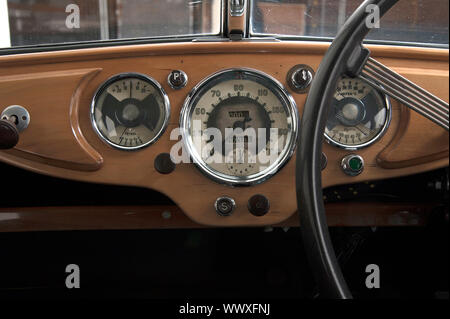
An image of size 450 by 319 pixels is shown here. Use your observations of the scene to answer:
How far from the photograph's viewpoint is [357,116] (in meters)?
1.56

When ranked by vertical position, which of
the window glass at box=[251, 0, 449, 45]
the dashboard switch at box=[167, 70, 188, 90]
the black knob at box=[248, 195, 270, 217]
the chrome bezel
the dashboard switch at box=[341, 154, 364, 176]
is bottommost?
the black knob at box=[248, 195, 270, 217]

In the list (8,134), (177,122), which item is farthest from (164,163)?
(8,134)

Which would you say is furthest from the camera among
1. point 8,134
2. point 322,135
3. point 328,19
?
point 328,19

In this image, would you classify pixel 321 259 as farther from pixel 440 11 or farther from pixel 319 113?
pixel 440 11

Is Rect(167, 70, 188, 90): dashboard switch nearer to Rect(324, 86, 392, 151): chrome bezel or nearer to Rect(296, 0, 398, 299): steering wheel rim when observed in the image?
Rect(324, 86, 392, 151): chrome bezel

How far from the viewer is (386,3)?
896 millimetres

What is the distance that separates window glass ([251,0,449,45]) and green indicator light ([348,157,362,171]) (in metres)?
0.44

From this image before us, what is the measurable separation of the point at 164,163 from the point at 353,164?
1.97 ft

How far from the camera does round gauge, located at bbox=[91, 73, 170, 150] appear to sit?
1558mm

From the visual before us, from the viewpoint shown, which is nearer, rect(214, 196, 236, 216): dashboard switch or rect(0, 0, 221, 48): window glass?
rect(214, 196, 236, 216): dashboard switch

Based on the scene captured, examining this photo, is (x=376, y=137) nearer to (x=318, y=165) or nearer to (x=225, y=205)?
(x=225, y=205)

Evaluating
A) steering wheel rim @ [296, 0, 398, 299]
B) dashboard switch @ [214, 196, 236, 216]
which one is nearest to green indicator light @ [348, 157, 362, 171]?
dashboard switch @ [214, 196, 236, 216]
